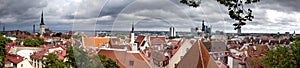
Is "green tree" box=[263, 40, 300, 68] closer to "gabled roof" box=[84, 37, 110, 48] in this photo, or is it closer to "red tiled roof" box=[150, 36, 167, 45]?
"red tiled roof" box=[150, 36, 167, 45]

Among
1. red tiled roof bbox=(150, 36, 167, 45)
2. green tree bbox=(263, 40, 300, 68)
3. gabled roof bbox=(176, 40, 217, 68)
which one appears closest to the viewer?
gabled roof bbox=(176, 40, 217, 68)

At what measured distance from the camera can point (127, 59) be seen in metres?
1.57

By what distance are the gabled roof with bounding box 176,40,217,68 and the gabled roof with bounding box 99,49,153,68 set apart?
0.17 metres

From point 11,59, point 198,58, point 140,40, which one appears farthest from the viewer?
point 11,59

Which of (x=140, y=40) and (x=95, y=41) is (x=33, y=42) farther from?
(x=95, y=41)

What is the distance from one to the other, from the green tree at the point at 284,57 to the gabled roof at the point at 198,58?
3609 mm

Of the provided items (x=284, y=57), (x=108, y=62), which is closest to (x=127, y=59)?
(x=108, y=62)

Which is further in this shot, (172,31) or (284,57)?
(284,57)

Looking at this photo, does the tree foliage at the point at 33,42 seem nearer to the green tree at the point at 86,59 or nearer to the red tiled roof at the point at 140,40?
the red tiled roof at the point at 140,40

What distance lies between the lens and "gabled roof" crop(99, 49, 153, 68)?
60.6 inches

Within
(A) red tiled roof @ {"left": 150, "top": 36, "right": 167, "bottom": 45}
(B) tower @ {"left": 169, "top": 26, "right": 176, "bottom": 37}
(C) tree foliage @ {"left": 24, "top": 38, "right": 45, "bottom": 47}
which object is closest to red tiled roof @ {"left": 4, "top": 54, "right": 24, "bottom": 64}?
(C) tree foliage @ {"left": 24, "top": 38, "right": 45, "bottom": 47}

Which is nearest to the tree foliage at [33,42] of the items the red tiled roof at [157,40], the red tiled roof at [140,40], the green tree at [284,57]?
the green tree at [284,57]

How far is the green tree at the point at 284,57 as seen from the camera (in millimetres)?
4776

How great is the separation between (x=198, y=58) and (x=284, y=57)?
163 inches
